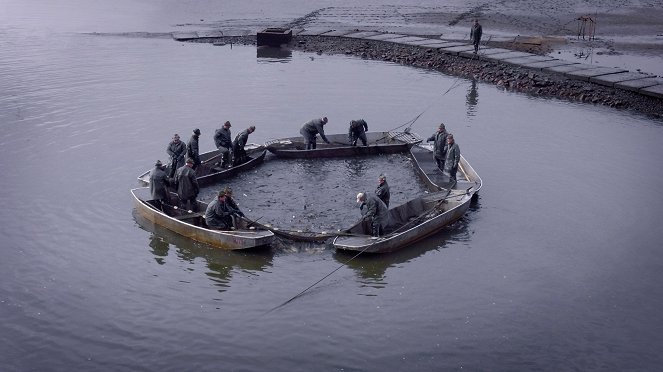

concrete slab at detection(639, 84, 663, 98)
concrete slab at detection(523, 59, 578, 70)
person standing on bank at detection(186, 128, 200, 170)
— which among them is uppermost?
concrete slab at detection(523, 59, 578, 70)

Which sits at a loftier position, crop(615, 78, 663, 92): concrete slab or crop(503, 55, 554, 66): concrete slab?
crop(503, 55, 554, 66): concrete slab

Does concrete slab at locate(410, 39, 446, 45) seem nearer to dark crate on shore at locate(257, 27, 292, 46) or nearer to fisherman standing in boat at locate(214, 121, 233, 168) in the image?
dark crate on shore at locate(257, 27, 292, 46)

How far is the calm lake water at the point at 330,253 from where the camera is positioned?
1466cm

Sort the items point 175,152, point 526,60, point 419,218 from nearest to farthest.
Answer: point 419,218 < point 175,152 < point 526,60

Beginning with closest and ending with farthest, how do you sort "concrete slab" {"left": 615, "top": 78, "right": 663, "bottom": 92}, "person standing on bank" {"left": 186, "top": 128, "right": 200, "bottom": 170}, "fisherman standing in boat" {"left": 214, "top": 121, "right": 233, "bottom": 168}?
1. "person standing on bank" {"left": 186, "top": 128, "right": 200, "bottom": 170}
2. "fisherman standing in boat" {"left": 214, "top": 121, "right": 233, "bottom": 168}
3. "concrete slab" {"left": 615, "top": 78, "right": 663, "bottom": 92}

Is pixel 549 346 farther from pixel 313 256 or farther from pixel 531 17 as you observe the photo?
pixel 531 17

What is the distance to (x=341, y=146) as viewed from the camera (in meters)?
25.8

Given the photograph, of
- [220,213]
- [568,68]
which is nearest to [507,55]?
[568,68]

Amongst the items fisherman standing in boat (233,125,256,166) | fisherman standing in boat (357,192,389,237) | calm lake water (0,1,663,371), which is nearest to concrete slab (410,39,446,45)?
calm lake water (0,1,663,371)

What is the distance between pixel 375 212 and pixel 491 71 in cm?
2053

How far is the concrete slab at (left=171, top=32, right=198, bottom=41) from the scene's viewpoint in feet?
153

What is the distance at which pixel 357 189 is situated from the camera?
22.6 metres

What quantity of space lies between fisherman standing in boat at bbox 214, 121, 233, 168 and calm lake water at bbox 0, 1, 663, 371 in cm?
116

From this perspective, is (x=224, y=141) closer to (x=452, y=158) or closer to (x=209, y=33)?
(x=452, y=158)
